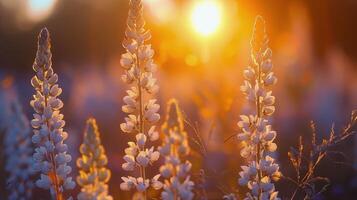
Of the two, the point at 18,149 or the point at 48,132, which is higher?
the point at 48,132

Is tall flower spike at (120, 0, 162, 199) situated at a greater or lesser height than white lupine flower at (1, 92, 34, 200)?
greater

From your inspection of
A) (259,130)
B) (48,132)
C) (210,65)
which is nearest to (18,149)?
(48,132)

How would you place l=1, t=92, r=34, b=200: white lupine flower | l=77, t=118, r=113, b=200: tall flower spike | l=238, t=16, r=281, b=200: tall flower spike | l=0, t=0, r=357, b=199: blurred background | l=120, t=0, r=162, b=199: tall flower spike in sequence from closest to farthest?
1. l=77, t=118, r=113, b=200: tall flower spike
2. l=238, t=16, r=281, b=200: tall flower spike
3. l=120, t=0, r=162, b=199: tall flower spike
4. l=1, t=92, r=34, b=200: white lupine flower
5. l=0, t=0, r=357, b=199: blurred background

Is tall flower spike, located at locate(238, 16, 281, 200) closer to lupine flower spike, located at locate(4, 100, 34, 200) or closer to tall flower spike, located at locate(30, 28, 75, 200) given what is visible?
tall flower spike, located at locate(30, 28, 75, 200)

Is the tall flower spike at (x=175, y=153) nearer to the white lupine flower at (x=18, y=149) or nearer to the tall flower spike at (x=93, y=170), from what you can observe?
the tall flower spike at (x=93, y=170)

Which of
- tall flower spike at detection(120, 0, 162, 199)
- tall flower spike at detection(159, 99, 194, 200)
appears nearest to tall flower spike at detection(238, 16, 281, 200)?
tall flower spike at detection(120, 0, 162, 199)

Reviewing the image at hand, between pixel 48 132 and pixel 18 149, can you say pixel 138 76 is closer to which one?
pixel 48 132

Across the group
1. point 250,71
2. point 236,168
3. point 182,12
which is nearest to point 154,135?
point 250,71
